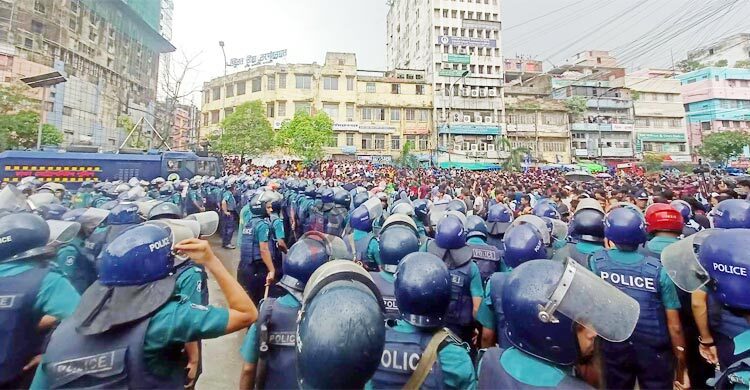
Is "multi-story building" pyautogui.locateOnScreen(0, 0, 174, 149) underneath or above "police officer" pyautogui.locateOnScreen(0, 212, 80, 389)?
above

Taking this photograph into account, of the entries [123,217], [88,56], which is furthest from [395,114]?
[123,217]

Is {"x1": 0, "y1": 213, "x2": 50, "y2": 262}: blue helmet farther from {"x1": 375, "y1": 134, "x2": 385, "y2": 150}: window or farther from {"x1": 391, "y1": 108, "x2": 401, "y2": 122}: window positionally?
{"x1": 391, "y1": 108, "x2": 401, "y2": 122}: window

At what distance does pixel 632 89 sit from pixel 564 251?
54.9m

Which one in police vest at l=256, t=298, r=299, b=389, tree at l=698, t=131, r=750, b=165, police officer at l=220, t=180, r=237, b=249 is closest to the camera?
police vest at l=256, t=298, r=299, b=389

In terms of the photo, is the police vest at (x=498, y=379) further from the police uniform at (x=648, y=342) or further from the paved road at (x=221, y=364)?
the paved road at (x=221, y=364)

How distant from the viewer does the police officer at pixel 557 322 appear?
1.39 metres

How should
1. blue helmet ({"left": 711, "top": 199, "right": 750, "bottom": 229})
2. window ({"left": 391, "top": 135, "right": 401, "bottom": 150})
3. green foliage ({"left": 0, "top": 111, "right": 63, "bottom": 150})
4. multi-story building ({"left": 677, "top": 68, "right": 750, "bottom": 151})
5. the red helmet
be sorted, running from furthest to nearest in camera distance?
1. multi-story building ({"left": 677, "top": 68, "right": 750, "bottom": 151})
2. window ({"left": 391, "top": 135, "right": 401, "bottom": 150})
3. green foliage ({"left": 0, "top": 111, "right": 63, "bottom": 150})
4. blue helmet ({"left": 711, "top": 199, "right": 750, "bottom": 229})
5. the red helmet

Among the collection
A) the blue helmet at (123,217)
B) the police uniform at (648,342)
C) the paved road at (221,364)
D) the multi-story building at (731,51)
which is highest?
the multi-story building at (731,51)

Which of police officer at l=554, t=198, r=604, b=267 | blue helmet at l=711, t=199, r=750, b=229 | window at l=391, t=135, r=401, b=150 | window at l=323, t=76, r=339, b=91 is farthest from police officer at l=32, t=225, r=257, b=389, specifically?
window at l=391, t=135, r=401, b=150

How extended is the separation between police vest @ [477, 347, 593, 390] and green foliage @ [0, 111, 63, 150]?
29164 millimetres

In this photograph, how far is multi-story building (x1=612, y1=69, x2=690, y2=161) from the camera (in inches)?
1857

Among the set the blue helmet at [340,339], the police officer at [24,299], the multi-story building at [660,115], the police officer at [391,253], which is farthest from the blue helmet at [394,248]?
the multi-story building at [660,115]

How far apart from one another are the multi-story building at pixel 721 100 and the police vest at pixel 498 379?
193ft

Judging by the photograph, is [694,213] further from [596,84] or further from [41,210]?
[596,84]
